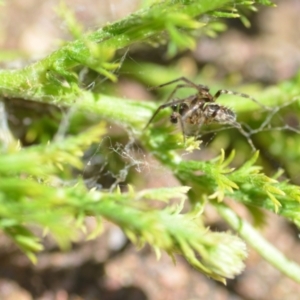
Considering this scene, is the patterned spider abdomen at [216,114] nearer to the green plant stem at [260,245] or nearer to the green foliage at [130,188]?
the green foliage at [130,188]

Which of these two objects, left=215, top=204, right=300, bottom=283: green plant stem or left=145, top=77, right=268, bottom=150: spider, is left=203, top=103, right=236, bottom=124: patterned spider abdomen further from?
left=215, top=204, right=300, bottom=283: green plant stem

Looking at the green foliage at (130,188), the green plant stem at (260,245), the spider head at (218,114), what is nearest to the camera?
the green foliage at (130,188)

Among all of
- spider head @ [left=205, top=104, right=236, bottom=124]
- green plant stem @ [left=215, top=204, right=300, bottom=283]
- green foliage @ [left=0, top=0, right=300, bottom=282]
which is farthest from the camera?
spider head @ [left=205, top=104, right=236, bottom=124]

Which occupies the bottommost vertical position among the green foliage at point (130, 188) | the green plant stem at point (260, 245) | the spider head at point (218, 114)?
the green plant stem at point (260, 245)

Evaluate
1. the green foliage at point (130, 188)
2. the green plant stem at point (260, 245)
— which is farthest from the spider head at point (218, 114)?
the green plant stem at point (260, 245)

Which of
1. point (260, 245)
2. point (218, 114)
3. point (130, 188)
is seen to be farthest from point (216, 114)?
point (130, 188)

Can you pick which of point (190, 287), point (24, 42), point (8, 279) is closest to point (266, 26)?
point (24, 42)

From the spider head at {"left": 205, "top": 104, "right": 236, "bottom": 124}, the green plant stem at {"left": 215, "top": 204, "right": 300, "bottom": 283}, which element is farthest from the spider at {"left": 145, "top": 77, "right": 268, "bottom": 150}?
the green plant stem at {"left": 215, "top": 204, "right": 300, "bottom": 283}

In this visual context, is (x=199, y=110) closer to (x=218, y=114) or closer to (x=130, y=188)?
(x=218, y=114)
